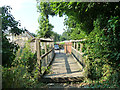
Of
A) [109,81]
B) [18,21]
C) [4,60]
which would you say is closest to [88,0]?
[18,21]

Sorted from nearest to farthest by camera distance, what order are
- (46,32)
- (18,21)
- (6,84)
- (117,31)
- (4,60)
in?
1. (4,60)
2. (6,84)
3. (18,21)
4. (117,31)
5. (46,32)

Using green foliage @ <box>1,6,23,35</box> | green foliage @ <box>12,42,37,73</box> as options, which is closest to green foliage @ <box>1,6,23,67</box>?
green foliage @ <box>1,6,23,35</box>

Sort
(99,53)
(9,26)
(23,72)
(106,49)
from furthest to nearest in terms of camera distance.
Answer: (99,53) → (106,49) → (23,72) → (9,26)

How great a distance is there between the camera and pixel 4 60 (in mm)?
1933

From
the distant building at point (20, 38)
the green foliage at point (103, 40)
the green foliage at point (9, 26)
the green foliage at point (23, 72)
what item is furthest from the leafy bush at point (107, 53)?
the green foliage at point (9, 26)

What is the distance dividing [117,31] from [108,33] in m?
0.27

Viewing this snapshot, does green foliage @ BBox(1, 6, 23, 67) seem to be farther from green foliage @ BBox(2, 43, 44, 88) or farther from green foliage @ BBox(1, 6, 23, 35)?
green foliage @ BBox(2, 43, 44, 88)

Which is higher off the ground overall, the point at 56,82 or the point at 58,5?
the point at 58,5

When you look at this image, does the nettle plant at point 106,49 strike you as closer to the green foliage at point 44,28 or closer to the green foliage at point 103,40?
the green foliage at point 103,40

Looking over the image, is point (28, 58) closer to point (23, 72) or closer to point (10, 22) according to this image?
point (23, 72)

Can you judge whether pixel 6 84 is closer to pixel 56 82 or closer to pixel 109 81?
pixel 56 82

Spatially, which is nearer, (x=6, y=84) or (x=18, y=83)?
(x=6, y=84)

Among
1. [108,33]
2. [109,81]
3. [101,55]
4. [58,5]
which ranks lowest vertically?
[109,81]

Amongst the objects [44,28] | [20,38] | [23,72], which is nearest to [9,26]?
[23,72]
